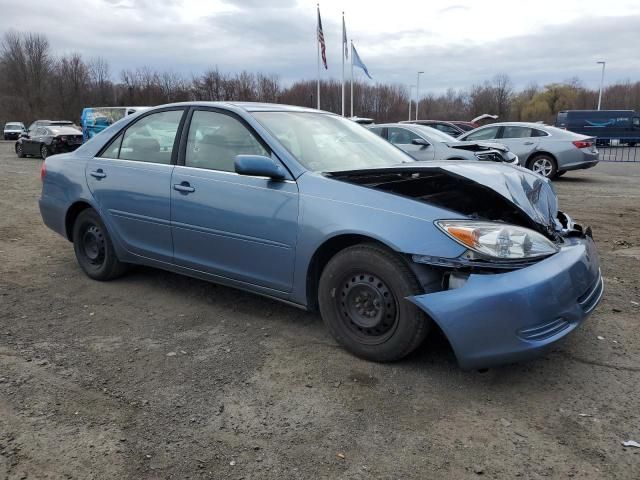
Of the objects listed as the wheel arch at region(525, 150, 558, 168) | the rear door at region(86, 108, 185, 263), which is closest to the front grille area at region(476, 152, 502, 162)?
the rear door at region(86, 108, 185, 263)

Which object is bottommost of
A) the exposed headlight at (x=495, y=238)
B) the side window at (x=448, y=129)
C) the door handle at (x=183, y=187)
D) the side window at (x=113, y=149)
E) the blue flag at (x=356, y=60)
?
the exposed headlight at (x=495, y=238)

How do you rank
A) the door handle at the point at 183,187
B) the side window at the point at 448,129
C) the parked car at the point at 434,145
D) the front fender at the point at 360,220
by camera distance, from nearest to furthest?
the front fender at the point at 360,220
the door handle at the point at 183,187
the parked car at the point at 434,145
the side window at the point at 448,129

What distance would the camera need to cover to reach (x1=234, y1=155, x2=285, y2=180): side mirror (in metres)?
3.43

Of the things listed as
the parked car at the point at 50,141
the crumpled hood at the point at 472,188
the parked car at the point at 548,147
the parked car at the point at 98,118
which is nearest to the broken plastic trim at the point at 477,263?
the crumpled hood at the point at 472,188

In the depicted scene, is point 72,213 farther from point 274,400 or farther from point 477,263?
point 477,263

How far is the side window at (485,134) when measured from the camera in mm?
14309

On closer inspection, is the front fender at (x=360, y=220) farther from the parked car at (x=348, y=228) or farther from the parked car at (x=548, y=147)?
the parked car at (x=548, y=147)

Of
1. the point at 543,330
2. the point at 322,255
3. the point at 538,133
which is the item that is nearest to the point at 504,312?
the point at 543,330

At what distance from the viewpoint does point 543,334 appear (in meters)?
2.80

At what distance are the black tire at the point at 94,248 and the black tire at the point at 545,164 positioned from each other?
11.3m

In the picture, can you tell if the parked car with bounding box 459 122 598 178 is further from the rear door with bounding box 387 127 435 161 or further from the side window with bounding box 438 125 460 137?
the side window with bounding box 438 125 460 137

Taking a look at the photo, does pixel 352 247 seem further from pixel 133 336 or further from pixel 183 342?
pixel 133 336

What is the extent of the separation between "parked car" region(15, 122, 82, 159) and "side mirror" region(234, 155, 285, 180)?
20.5m

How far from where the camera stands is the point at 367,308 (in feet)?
10.5
